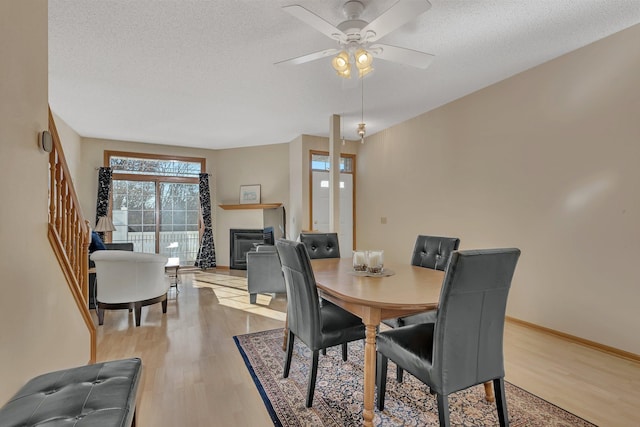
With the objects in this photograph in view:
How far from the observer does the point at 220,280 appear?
5.45 meters

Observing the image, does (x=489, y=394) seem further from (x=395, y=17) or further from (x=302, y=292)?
Result: (x=395, y=17)

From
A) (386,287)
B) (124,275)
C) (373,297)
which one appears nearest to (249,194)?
(124,275)

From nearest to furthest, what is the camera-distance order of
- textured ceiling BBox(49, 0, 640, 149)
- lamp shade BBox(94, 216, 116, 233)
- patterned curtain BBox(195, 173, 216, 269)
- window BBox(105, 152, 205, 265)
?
1. textured ceiling BBox(49, 0, 640, 149)
2. lamp shade BBox(94, 216, 116, 233)
3. window BBox(105, 152, 205, 265)
4. patterned curtain BBox(195, 173, 216, 269)

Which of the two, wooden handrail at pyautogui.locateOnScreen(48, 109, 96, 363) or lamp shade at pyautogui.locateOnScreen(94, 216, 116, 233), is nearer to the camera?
wooden handrail at pyautogui.locateOnScreen(48, 109, 96, 363)

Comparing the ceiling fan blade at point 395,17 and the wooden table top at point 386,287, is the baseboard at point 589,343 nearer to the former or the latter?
the wooden table top at point 386,287

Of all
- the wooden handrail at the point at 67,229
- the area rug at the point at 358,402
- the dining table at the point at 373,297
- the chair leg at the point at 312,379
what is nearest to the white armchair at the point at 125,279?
the wooden handrail at the point at 67,229

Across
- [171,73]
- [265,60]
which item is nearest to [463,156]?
[265,60]

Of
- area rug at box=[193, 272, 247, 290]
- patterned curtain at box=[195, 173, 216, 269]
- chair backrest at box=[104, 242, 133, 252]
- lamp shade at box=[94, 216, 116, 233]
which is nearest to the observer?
chair backrest at box=[104, 242, 133, 252]

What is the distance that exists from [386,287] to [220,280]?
437 cm

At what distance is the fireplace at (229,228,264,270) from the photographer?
6.37m

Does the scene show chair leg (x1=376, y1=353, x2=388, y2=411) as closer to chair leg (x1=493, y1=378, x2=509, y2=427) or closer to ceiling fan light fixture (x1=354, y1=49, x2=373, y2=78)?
chair leg (x1=493, y1=378, x2=509, y2=427)

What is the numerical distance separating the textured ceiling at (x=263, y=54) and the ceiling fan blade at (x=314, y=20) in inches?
10.3

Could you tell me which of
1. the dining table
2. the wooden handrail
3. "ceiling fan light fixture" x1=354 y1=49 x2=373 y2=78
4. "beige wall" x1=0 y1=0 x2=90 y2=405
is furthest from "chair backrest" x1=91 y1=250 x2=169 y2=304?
"ceiling fan light fixture" x1=354 y1=49 x2=373 y2=78

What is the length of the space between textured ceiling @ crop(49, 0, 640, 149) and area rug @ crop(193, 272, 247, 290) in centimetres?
268
